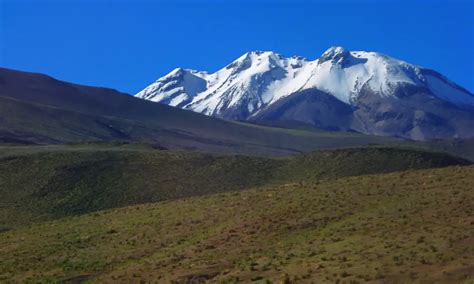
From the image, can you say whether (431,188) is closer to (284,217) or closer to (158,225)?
(284,217)

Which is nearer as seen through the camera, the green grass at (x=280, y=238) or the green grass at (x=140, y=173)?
the green grass at (x=280, y=238)

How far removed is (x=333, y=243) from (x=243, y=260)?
4526 millimetres

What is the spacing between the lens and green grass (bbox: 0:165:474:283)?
3859cm

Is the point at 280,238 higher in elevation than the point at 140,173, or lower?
lower

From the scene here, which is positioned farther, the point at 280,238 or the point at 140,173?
the point at 140,173

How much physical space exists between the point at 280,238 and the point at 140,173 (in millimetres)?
47122

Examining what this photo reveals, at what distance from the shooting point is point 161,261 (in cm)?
4484

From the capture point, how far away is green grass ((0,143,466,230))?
265ft

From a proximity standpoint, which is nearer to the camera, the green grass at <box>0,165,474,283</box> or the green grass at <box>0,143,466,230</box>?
the green grass at <box>0,165,474,283</box>

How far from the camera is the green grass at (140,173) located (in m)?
80.7

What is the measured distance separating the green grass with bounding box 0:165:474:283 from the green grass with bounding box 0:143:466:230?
1991 centimetres

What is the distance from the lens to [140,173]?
92.2 meters

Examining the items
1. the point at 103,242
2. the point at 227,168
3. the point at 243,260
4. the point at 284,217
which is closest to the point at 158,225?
the point at 103,242

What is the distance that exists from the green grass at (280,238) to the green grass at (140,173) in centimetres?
1991
